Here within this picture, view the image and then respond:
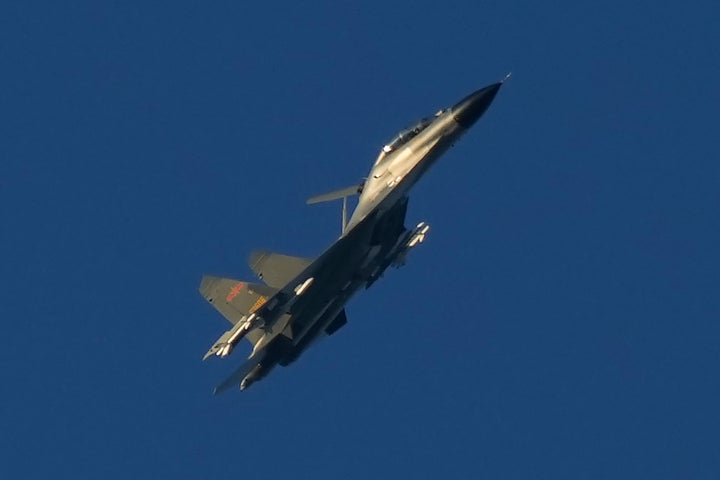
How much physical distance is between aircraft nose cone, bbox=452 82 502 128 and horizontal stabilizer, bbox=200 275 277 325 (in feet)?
30.0

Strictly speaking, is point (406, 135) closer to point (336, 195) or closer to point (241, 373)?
point (336, 195)

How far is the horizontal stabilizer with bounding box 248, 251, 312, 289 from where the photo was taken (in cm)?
4950

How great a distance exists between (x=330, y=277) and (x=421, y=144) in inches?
209

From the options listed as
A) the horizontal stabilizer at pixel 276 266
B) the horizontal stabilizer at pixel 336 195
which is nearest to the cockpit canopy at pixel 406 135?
the horizontal stabilizer at pixel 336 195

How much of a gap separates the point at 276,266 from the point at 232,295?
2099 mm

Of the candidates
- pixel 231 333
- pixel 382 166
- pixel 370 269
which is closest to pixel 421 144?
pixel 382 166

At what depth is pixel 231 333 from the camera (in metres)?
47.4

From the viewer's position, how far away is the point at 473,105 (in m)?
45.6

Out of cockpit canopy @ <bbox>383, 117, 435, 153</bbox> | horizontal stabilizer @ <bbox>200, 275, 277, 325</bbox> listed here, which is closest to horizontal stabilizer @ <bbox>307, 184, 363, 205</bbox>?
cockpit canopy @ <bbox>383, 117, 435, 153</bbox>

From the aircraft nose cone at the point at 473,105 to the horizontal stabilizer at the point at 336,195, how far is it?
4.48m

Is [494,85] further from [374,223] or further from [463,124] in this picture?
[374,223]

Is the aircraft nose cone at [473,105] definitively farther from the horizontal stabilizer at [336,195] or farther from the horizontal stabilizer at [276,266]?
the horizontal stabilizer at [276,266]

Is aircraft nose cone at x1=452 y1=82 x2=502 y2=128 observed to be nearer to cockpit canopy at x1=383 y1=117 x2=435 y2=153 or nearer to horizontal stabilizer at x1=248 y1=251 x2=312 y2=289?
cockpit canopy at x1=383 y1=117 x2=435 y2=153

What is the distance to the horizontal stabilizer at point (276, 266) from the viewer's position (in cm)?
4950
